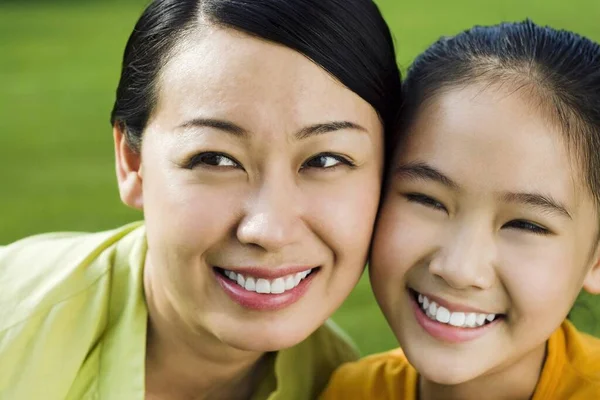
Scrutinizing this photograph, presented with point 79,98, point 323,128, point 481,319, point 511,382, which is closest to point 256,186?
point 323,128

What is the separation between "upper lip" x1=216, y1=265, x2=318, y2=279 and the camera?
2.02 meters

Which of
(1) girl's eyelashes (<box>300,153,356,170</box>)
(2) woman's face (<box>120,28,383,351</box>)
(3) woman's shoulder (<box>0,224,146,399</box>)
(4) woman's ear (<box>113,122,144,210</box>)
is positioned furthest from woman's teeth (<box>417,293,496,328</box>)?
(3) woman's shoulder (<box>0,224,146,399</box>)

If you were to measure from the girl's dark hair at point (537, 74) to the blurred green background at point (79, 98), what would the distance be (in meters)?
0.76

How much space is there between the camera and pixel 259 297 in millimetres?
2066

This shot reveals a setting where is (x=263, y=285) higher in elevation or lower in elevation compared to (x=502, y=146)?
lower

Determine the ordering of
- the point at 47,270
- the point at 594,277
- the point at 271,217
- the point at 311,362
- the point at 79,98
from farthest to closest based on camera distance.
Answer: the point at 79,98, the point at 311,362, the point at 47,270, the point at 594,277, the point at 271,217

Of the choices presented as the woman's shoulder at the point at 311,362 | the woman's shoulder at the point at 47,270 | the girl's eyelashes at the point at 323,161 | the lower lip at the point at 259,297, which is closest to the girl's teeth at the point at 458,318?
the lower lip at the point at 259,297

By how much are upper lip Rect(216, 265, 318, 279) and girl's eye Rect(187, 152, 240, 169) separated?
0.76ft

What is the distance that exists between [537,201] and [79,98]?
605cm

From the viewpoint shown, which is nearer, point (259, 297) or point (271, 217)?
point (271, 217)

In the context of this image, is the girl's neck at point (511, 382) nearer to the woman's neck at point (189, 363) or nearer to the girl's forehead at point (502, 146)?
the girl's forehead at point (502, 146)

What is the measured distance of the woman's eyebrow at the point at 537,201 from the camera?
1.98 metres

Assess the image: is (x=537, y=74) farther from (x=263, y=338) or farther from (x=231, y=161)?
(x=263, y=338)

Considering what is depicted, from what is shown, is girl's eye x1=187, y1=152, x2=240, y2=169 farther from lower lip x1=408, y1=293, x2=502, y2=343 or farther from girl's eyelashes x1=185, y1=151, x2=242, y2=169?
lower lip x1=408, y1=293, x2=502, y2=343
